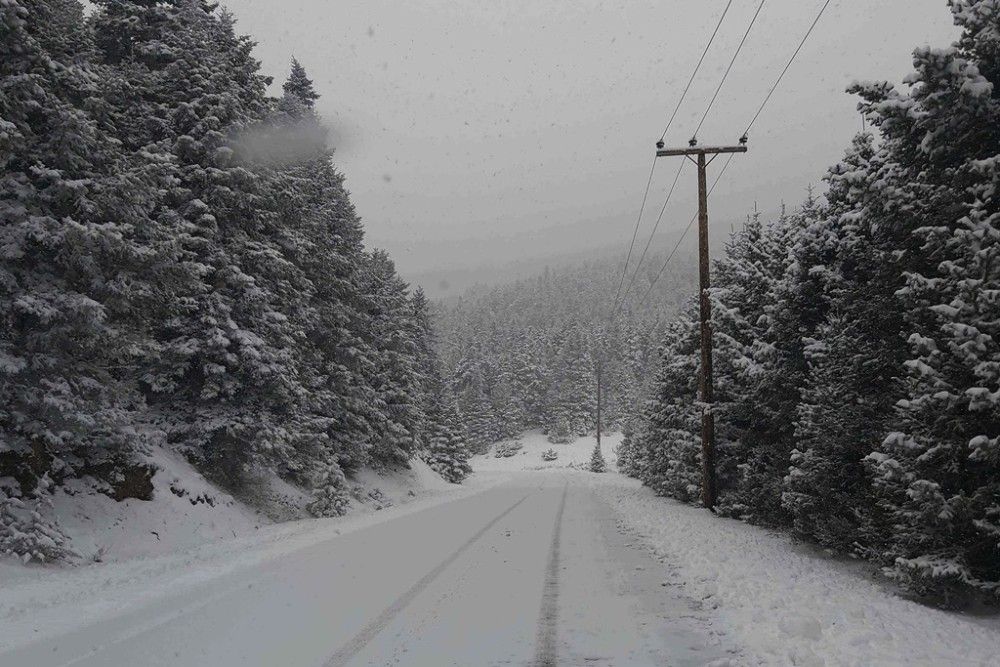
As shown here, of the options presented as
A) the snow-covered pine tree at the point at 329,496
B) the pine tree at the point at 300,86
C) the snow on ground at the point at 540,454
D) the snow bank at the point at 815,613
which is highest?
the pine tree at the point at 300,86

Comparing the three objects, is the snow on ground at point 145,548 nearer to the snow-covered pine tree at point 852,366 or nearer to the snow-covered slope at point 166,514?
the snow-covered slope at point 166,514

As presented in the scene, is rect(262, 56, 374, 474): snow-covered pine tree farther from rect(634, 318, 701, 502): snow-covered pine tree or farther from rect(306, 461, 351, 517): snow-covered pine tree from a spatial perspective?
rect(634, 318, 701, 502): snow-covered pine tree

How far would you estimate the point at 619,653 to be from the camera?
5805 mm

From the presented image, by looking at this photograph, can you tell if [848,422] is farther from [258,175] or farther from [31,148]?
[258,175]

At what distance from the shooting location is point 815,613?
6.98 m

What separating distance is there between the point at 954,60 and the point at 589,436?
91.5 meters

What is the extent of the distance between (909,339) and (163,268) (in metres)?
13.1

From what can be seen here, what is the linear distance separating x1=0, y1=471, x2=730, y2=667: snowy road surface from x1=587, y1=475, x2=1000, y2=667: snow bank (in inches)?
18.4

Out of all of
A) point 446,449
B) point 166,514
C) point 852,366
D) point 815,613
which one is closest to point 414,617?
point 815,613

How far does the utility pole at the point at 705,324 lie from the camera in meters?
19.0

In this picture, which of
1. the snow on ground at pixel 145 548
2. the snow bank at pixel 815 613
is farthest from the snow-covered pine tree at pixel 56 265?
the snow bank at pixel 815 613

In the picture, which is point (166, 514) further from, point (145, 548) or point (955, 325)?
point (955, 325)

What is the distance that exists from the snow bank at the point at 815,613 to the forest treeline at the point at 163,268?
979 centimetres

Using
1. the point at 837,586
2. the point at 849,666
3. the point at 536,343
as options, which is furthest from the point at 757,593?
the point at 536,343
